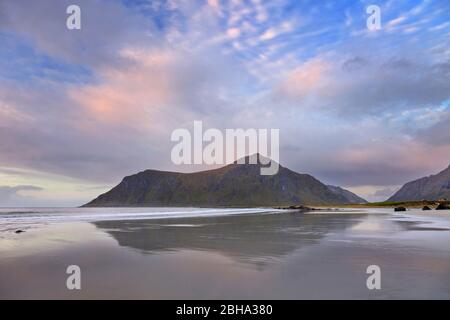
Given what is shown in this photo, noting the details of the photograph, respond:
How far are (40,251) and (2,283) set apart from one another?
6.94 m

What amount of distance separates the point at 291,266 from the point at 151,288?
5.52 meters

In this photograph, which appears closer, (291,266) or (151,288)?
(151,288)

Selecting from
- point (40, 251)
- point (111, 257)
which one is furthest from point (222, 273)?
point (40, 251)

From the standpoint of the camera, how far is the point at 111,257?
14820mm

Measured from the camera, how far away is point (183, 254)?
50.9 ft
